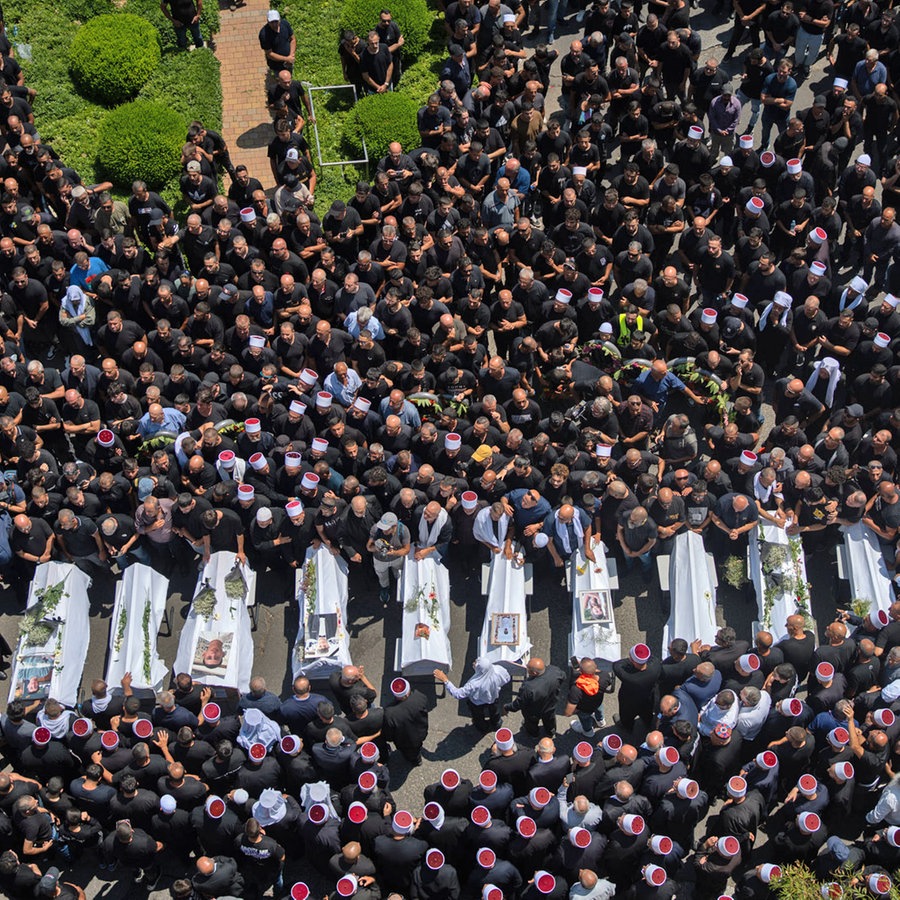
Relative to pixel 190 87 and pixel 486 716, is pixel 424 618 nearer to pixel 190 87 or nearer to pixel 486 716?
pixel 486 716

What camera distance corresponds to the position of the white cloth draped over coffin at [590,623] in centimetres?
1538

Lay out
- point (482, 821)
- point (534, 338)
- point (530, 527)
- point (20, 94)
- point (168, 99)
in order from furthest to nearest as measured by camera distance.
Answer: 1. point (168, 99)
2. point (20, 94)
3. point (534, 338)
4. point (530, 527)
5. point (482, 821)

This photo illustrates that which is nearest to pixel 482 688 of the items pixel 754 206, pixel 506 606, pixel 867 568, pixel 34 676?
pixel 506 606

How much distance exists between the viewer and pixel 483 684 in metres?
14.9

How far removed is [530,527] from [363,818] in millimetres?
4502

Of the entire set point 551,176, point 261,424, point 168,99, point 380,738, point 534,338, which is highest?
point 168,99

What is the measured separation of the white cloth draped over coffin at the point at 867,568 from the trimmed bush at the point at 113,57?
15575 mm

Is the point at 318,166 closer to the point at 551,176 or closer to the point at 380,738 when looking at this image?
the point at 551,176

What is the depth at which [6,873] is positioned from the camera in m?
13.3

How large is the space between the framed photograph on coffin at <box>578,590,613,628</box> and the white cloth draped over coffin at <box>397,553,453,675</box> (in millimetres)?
1738

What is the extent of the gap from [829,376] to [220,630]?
29.6 feet

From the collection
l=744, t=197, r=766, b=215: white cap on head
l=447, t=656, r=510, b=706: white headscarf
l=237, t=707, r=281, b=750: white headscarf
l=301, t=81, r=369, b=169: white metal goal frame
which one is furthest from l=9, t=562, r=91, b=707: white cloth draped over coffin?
l=744, t=197, r=766, b=215: white cap on head

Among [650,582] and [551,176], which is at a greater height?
[551,176]

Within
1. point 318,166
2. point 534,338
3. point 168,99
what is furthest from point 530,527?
point 168,99
